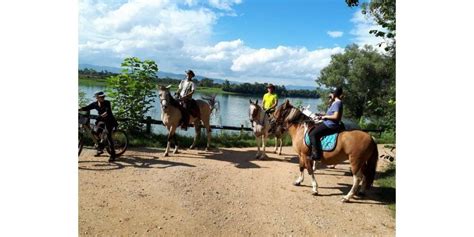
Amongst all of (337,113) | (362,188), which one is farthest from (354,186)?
(337,113)

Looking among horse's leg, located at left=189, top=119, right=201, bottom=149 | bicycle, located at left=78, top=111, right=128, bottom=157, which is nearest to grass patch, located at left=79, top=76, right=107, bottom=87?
bicycle, located at left=78, top=111, right=128, bottom=157

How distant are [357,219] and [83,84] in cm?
345

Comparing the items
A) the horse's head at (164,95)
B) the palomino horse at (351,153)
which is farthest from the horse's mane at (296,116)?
the horse's head at (164,95)

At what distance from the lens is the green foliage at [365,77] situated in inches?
157

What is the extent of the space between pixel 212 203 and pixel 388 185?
2.28 m

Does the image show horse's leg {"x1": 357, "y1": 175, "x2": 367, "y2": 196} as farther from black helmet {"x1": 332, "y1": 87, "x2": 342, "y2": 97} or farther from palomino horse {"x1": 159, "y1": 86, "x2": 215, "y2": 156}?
palomino horse {"x1": 159, "y1": 86, "x2": 215, "y2": 156}

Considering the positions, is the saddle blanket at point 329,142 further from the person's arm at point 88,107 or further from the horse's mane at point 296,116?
the person's arm at point 88,107

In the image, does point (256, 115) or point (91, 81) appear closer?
point (91, 81)

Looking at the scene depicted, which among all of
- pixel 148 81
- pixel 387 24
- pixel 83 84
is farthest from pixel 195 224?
pixel 148 81

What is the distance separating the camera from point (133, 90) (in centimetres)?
597

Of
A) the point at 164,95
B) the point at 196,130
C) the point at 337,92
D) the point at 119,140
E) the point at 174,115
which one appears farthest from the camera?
the point at 196,130

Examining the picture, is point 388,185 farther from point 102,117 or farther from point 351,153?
point 102,117
